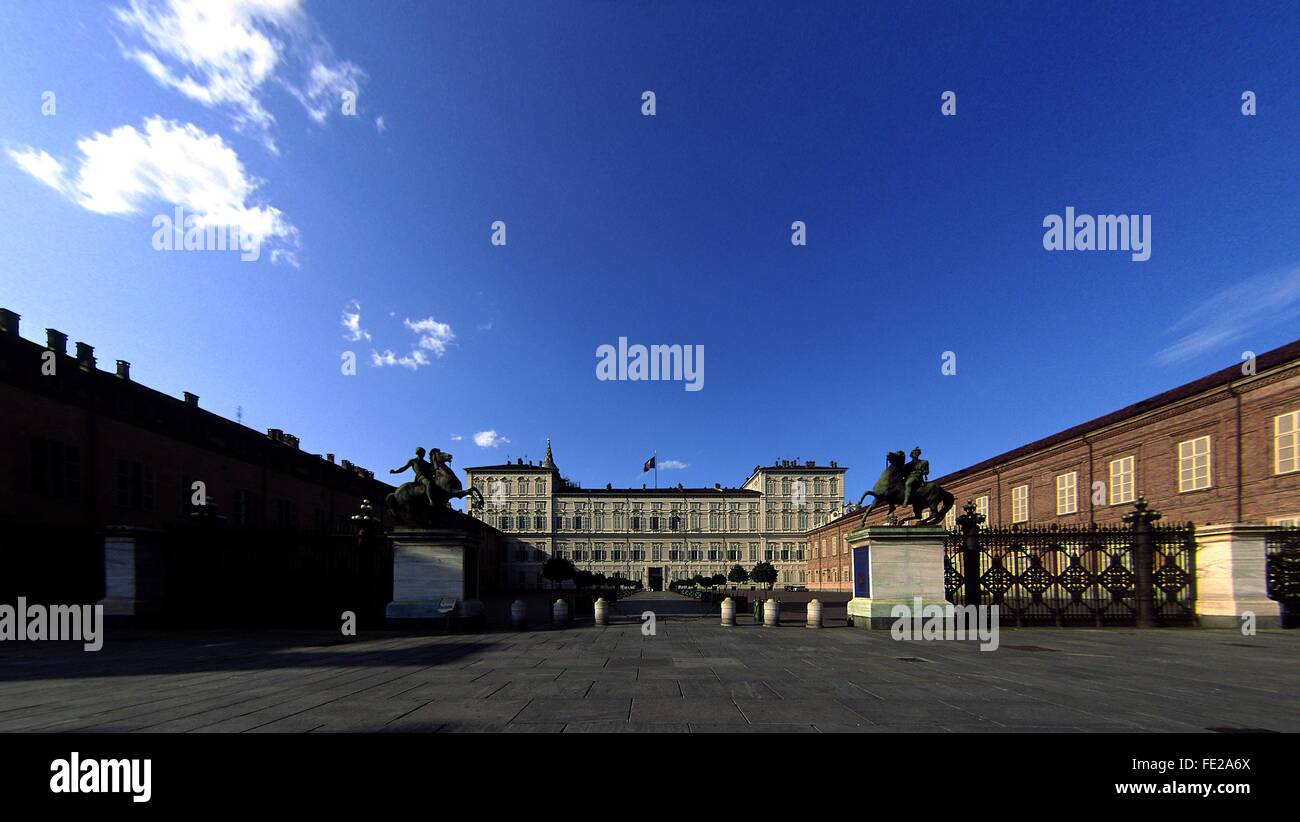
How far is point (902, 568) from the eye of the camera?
48.2 feet

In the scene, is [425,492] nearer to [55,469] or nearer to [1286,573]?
[55,469]

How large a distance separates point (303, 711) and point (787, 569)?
7536 cm

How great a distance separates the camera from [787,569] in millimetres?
75625

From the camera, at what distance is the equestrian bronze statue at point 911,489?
14.9 m

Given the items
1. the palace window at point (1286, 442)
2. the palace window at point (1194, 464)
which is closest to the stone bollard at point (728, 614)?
the palace window at point (1286, 442)

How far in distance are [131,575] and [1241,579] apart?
96.3ft

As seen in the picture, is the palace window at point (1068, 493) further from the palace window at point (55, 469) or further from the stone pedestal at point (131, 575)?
the palace window at point (55, 469)

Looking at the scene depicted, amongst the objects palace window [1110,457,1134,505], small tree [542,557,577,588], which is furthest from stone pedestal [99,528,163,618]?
palace window [1110,457,1134,505]

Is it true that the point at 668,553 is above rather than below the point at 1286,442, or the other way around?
below

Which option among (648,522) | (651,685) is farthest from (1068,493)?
(648,522)
